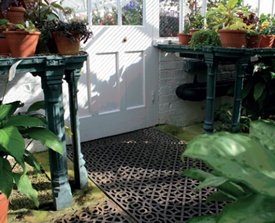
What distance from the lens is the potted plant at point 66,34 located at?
1.98 metres

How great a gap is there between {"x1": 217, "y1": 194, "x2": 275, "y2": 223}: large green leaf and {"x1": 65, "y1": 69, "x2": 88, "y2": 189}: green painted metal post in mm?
1699

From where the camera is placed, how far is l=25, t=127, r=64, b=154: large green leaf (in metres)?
1.74

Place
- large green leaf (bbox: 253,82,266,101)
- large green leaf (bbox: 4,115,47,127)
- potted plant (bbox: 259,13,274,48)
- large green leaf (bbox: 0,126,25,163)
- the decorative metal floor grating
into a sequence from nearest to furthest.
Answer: large green leaf (bbox: 0,126,25,163)
large green leaf (bbox: 4,115,47,127)
the decorative metal floor grating
potted plant (bbox: 259,13,274,48)
large green leaf (bbox: 253,82,266,101)

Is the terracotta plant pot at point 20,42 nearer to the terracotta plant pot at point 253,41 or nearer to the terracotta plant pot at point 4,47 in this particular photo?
the terracotta plant pot at point 4,47

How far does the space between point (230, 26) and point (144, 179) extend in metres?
1.70

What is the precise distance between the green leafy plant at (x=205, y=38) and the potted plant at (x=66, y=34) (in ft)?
4.73

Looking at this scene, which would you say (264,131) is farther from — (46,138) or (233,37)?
(233,37)

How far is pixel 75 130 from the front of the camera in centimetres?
227

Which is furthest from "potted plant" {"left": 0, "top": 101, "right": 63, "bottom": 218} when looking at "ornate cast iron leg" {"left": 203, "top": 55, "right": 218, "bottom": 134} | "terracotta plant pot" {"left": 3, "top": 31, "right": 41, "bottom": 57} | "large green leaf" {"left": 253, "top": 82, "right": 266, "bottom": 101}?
"large green leaf" {"left": 253, "top": 82, "right": 266, "bottom": 101}

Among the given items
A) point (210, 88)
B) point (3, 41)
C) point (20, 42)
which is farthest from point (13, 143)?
point (210, 88)

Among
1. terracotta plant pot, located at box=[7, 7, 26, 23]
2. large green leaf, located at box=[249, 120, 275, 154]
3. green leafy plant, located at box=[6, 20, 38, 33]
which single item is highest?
terracotta plant pot, located at box=[7, 7, 26, 23]

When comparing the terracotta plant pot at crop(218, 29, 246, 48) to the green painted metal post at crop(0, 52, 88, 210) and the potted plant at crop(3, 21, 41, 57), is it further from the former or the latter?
the potted plant at crop(3, 21, 41, 57)

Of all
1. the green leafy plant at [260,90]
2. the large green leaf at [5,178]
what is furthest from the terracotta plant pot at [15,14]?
the green leafy plant at [260,90]

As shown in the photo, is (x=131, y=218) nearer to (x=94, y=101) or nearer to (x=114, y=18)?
(x=94, y=101)
